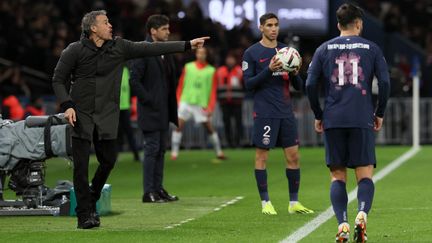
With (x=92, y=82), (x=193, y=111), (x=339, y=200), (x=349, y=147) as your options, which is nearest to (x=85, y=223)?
(x=92, y=82)

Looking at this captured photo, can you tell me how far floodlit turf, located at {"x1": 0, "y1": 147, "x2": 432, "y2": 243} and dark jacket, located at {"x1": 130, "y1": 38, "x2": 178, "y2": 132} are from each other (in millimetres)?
1011

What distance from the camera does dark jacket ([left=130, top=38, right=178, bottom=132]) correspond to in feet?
52.4

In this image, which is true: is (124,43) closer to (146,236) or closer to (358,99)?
(146,236)

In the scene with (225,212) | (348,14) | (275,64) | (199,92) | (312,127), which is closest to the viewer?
(348,14)

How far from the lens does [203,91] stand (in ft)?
77.9

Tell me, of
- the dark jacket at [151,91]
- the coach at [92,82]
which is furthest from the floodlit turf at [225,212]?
the dark jacket at [151,91]

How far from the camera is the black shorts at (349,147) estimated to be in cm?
1110

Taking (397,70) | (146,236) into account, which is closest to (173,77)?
(146,236)

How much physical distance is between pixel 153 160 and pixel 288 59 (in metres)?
3.08

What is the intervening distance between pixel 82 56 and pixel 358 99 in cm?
308

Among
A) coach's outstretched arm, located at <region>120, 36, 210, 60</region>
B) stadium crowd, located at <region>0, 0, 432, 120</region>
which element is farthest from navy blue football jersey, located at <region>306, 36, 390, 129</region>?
stadium crowd, located at <region>0, 0, 432, 120</region>

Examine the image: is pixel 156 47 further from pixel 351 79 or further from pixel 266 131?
pixel 351 79

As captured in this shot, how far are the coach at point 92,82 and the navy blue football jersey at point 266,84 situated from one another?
57.7 inches

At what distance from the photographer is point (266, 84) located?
1413cm
